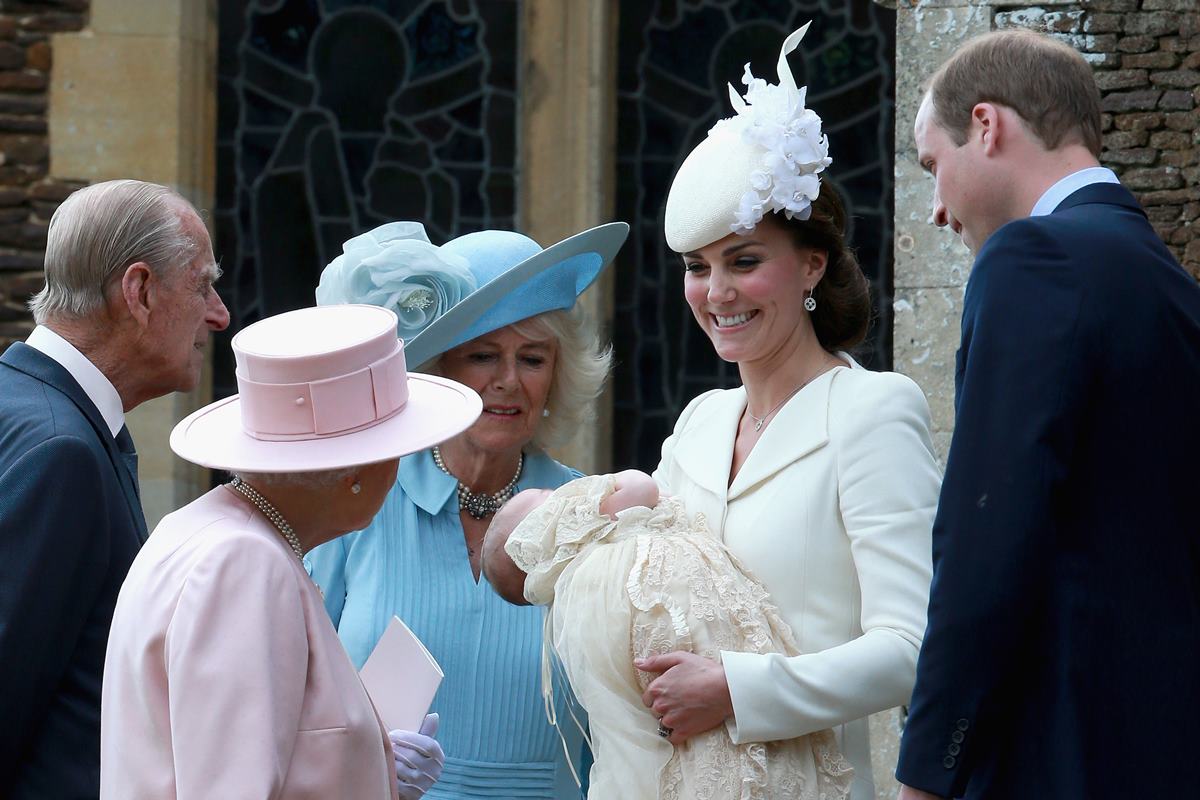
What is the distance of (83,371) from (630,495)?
3.31 feet

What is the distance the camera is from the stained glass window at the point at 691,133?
6.16m

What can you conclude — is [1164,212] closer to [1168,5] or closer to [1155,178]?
[1155,178]

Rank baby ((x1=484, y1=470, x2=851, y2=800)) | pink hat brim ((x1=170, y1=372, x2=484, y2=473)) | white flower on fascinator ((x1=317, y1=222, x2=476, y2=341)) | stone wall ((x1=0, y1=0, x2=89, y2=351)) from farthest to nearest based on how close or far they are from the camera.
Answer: stone wall ((x1=0, y1=0, x2=89, y2=351)) → white flower on fascinator ((x1=317, y1=222, x2=476, y2=341)) → baby ((x1=484, y1=470, x2=851, y2=800)) → pink hat brim ((x1=170, y1=372, x2=484, y2=473))

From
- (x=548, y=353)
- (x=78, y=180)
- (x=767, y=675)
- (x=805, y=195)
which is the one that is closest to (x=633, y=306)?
(x=78, y=180)

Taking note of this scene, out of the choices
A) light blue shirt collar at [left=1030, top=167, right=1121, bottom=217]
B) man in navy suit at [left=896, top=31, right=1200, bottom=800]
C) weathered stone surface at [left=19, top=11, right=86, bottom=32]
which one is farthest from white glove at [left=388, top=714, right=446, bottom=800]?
weathered stone surface at [left=19, top=11, right=86, bottom=32]

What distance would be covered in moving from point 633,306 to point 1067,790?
4.30 m

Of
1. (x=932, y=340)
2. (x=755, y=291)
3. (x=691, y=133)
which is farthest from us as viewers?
(x=691, y=133)

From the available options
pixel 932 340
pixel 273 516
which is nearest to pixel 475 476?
pixel 273 516

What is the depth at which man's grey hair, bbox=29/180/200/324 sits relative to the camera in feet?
9.30

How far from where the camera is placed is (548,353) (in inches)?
136

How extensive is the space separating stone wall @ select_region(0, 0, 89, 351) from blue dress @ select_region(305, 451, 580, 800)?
313 centimetres

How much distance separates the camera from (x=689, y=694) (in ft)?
8.55

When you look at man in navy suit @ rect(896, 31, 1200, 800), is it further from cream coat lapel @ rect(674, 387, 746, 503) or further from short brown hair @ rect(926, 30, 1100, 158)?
cream coat lapel @ rect(674, 387, 746, 503)

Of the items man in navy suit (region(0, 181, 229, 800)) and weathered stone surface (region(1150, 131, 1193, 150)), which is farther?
A: weathered stone surface (region(1150, 131, 1193, 150))
